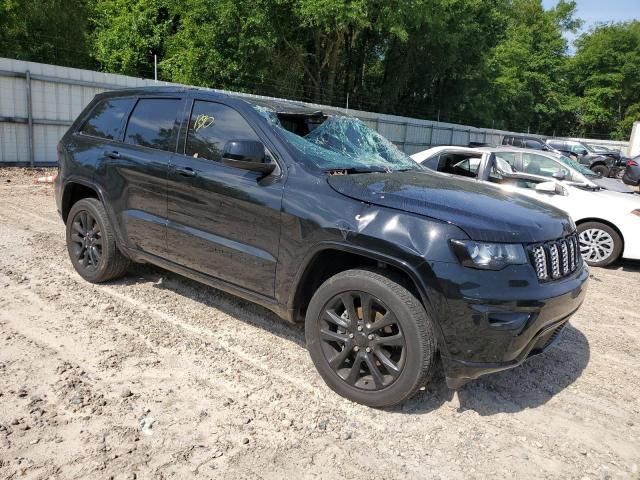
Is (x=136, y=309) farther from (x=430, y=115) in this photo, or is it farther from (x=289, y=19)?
(x=430, y=115)

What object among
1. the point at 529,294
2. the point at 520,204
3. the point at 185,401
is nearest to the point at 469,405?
the point at 529,294

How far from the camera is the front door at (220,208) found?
3.54 metres

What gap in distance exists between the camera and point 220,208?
3.77 metres

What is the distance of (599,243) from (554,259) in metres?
5.00

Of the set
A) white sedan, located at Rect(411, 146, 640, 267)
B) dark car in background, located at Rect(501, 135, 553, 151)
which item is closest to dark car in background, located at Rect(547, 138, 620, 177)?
dark car in background, located at Rect(501, 135, 553, 151)

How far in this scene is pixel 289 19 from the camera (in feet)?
83.4

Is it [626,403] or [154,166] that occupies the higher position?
[154,166]

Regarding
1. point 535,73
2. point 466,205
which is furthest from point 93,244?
point 535,73

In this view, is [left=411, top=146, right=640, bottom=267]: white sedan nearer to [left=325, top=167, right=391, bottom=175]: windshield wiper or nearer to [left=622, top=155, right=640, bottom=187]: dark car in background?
[left=325, top=167, right=391, bottom=175]: windshield wiper

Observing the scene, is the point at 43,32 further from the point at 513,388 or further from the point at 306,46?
the point at 513,388

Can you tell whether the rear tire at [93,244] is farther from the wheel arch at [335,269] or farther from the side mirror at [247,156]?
the wheel arch at [335,269]

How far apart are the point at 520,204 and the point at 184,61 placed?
24.5 metres

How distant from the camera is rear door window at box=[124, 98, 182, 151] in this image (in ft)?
14.0

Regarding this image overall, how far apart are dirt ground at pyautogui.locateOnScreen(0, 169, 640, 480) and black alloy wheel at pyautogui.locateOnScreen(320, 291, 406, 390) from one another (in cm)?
21
